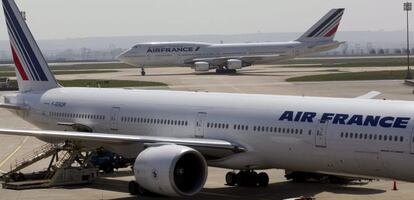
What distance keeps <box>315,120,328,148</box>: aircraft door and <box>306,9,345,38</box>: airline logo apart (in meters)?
93.0

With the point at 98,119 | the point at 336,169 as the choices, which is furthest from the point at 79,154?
the point at 336,169

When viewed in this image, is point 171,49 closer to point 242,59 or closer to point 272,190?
point 242,59

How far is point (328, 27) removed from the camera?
118938mm

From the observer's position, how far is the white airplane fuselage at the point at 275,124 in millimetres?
24062

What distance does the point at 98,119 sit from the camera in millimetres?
33062

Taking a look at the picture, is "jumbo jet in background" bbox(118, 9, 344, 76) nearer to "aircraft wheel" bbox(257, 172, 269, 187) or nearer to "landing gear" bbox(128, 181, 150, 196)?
"aircraft wheel" bbox(257, 172, 269, 187)

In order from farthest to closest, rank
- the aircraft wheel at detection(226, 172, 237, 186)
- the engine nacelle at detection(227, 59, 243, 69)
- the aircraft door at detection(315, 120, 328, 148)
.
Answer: the engine nacelle at detection(227, 59, 243, 69)
the aircraft wheel at detection(226, 172, 237, 186)
the aircraft door at detection(315, 120, 328, 148)

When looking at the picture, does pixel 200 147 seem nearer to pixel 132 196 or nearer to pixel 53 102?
pixel 132 196

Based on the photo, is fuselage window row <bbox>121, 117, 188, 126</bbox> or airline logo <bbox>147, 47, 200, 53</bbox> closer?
fuselage window row <bbox>121, 117, 188, 126</bbox>

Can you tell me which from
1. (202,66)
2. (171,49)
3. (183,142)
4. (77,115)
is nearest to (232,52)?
(202,66)

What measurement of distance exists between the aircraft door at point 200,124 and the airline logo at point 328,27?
9002cm

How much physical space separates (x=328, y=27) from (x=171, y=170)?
97118 mm

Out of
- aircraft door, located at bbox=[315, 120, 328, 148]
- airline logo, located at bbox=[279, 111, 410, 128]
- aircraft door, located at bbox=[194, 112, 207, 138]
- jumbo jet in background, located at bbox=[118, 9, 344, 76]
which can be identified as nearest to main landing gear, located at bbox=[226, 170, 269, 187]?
aircraft door, located at bbox=[194, 112, 207, 138]

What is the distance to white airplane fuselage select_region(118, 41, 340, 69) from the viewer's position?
391 feet
